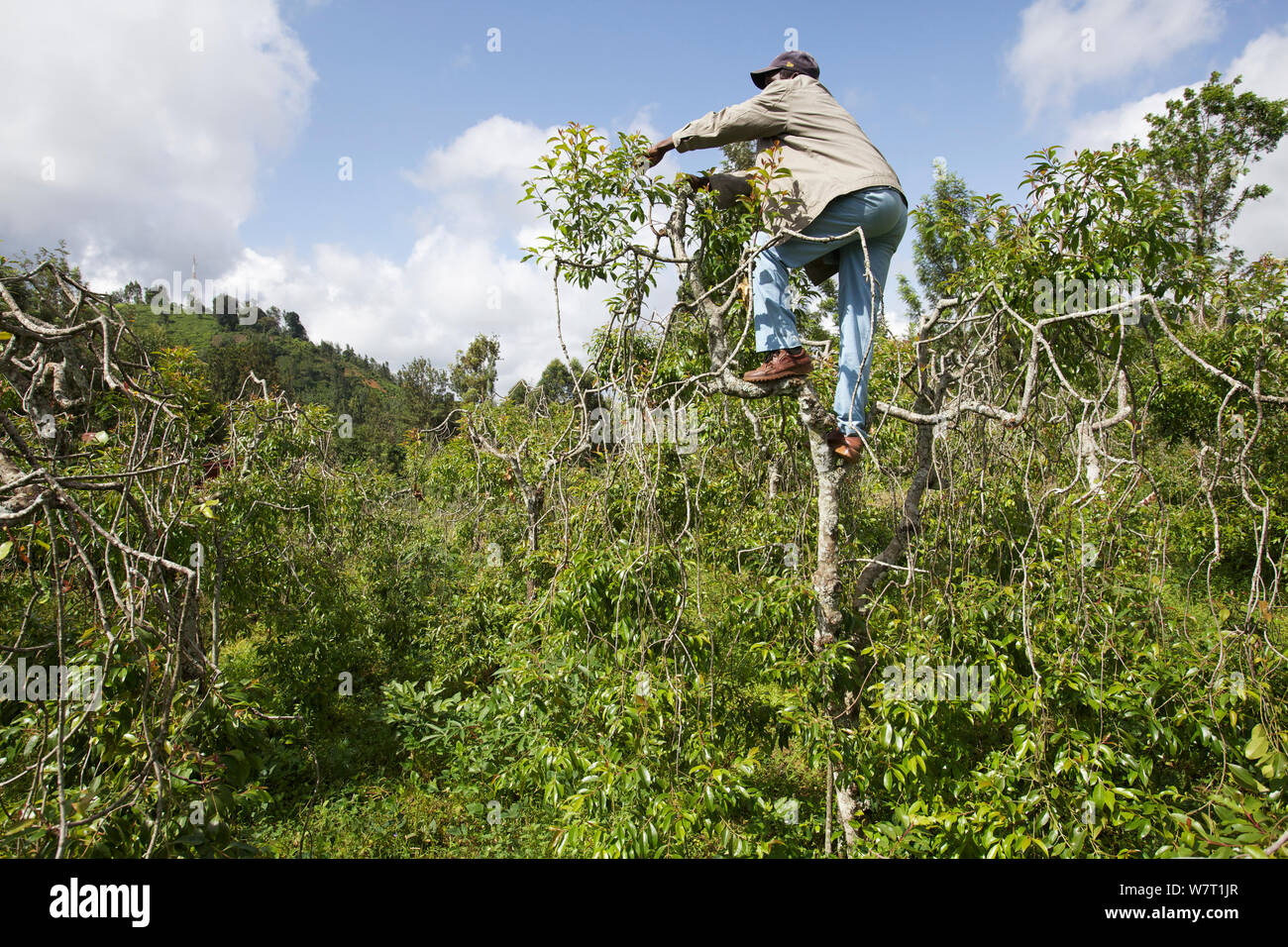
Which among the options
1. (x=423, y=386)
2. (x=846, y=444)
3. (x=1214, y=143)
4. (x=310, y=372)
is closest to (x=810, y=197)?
(x=846, y=444)

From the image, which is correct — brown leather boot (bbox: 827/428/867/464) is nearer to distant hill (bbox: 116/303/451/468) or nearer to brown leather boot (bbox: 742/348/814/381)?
brown leather boot (bbox: 742/348/814/381)

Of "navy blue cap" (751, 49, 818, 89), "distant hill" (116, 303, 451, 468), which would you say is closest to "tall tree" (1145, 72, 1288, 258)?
"navy blue cap" (751, 49, 818, 89)

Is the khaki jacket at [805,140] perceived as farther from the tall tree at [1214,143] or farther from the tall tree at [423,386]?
the tall tree at [423,386]

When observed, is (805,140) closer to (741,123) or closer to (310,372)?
(741,123)

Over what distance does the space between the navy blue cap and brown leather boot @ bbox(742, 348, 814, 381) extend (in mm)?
1036

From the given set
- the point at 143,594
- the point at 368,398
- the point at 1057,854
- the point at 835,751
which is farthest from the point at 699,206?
the point at 368,398

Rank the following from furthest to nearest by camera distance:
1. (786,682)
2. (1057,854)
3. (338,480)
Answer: (338,480), (786,682), (1057,854)

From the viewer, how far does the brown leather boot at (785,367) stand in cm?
227

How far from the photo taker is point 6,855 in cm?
130

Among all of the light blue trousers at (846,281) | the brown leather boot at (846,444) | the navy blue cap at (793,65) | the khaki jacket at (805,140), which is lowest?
the brown leather boot at (846,444)

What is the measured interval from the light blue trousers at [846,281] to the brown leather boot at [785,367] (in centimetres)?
4

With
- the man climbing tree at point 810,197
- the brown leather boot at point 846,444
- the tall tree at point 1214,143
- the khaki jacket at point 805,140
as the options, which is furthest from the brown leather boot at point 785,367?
the tall tree at point 1214,143

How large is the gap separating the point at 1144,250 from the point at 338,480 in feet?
17.7

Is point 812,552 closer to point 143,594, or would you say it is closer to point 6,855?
point 143,594
